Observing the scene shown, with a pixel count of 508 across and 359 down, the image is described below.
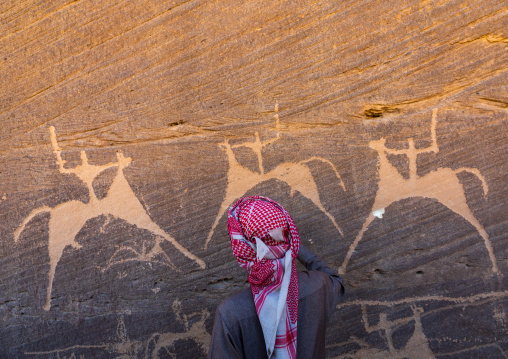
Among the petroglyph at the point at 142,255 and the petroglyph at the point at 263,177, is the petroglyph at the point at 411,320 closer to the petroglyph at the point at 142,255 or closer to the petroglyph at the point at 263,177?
the petroglyph at the point at 263,177

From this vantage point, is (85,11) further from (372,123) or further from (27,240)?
(372,123)

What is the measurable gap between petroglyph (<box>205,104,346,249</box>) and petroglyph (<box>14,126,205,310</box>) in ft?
1.20

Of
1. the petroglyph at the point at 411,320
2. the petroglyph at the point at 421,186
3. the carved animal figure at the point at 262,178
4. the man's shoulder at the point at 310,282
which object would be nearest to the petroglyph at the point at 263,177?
the carved animal figure at the point at 262,178

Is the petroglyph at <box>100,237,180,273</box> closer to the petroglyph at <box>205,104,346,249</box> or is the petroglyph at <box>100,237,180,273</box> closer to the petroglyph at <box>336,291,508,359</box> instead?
→ the petroglyph at <box>205,104,346,249</box>

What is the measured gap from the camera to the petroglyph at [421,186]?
2.14 metres

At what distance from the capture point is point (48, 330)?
2211mm

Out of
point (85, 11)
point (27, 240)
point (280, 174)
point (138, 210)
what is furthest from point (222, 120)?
point (27, 240)

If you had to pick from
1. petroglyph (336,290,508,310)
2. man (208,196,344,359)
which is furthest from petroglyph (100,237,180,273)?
petroglyph (336,290,508,310)

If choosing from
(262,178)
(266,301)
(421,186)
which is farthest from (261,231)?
(421,186)

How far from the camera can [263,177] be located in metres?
2.18

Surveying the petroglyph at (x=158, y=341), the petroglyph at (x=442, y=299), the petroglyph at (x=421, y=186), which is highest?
the petroglyph at (x=421, y=186)

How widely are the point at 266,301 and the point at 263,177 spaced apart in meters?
0.85

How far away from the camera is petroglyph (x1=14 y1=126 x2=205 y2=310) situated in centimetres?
219

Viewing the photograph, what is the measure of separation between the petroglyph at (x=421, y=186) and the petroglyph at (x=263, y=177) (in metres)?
0.21
